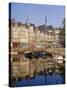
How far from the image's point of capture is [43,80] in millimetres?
2418

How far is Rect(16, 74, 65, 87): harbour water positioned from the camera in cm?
238

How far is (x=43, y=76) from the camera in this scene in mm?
2424

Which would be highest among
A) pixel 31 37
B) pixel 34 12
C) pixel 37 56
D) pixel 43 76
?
pixel 34 12

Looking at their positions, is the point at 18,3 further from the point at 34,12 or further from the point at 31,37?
the point at 31,37

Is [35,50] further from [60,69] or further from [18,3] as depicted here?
[18,3]

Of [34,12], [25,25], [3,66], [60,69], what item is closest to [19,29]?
[25,25]

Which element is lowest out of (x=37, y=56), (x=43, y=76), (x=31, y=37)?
(x=43, y=76)

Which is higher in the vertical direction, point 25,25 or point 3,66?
point 25,25

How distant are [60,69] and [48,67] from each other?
13 centimetres

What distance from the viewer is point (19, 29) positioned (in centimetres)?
238

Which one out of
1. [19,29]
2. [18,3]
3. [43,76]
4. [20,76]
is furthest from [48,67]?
[18,3]

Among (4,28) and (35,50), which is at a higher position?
(4,28)

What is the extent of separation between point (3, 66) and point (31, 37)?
0.37 metres

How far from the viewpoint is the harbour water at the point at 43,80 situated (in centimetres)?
238
